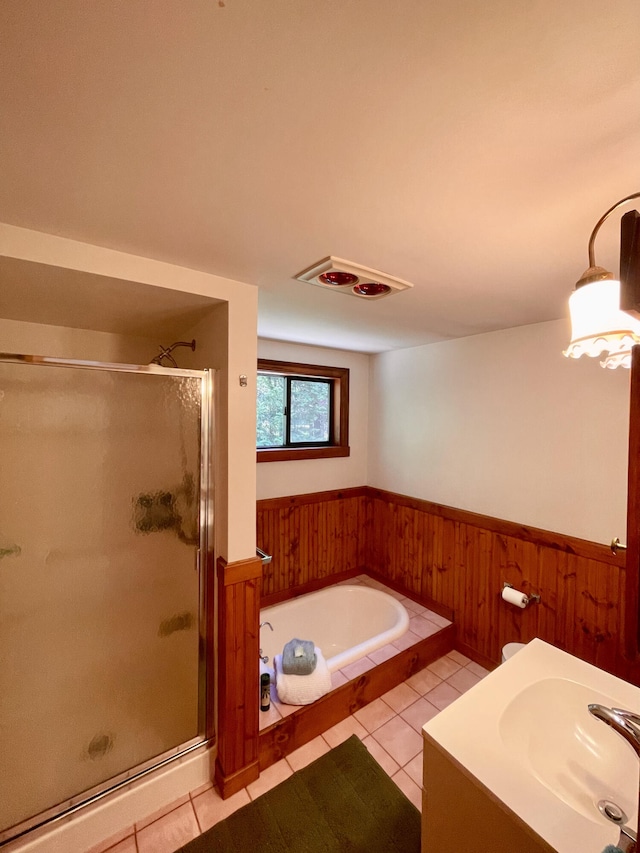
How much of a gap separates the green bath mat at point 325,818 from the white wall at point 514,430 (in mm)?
1621

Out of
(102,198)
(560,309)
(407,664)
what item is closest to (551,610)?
(407,664)

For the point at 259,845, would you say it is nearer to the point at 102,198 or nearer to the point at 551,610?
the point at 551,610

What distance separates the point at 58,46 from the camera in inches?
21.1

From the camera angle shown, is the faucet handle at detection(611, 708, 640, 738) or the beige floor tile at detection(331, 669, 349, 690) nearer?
the faucet handle at detection(611, 708, 640, 738)

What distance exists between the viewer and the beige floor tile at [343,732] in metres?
1.82

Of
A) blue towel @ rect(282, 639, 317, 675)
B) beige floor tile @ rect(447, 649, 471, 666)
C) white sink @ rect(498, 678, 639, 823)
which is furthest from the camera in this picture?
beige floor tile @ rect(447, 649, 471, 666)

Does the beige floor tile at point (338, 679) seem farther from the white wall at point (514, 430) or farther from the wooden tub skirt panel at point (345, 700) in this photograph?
the white wall at point (514, 430)

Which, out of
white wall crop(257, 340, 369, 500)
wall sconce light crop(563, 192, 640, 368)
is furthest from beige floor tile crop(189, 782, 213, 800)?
wall sconce light crop(563, 192, 640, 368)

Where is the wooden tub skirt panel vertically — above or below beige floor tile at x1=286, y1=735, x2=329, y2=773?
above

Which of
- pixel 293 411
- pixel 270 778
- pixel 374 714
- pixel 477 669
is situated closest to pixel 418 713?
pixel 374 714

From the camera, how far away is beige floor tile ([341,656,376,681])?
2.03 metres

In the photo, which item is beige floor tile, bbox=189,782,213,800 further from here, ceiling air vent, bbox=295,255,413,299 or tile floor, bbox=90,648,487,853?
ceiling air vent, bbox=295,255,413,299

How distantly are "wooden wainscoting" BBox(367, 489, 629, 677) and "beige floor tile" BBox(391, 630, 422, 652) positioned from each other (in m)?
0.40

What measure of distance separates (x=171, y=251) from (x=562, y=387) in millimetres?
2177
